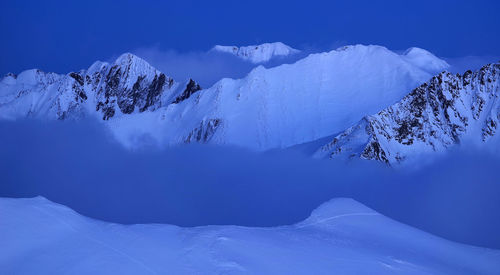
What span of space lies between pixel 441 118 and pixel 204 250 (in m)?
160

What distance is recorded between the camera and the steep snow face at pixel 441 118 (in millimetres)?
150500

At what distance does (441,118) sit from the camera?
540 feet

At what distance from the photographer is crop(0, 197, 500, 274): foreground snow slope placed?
66.9 ft

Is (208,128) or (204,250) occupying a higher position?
(208,128)

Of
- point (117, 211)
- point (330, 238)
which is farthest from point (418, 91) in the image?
point (330, 238)

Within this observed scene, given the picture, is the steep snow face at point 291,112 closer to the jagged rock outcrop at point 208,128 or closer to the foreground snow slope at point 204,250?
the jagged rock outcrop at point 208,128

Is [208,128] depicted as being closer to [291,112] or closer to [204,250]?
[291,112]

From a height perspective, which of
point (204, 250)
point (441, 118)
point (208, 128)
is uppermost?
point (441, 118)

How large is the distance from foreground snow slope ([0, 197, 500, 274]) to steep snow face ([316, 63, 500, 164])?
120m

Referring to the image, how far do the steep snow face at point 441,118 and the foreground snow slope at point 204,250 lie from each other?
11963 cm

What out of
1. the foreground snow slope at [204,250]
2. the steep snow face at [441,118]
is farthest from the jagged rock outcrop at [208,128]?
the foreground snow slope at [204,250]

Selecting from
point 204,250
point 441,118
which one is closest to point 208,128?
point 441,118

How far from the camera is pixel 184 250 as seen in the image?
22344mm

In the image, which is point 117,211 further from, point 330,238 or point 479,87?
point 330,238
